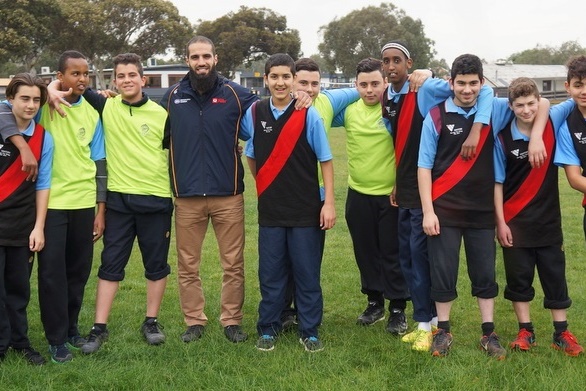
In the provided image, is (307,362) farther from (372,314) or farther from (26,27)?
(26,27)

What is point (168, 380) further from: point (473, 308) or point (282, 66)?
point (473, 308)

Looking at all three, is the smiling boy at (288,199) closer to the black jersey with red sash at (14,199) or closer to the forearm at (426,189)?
the forearm at (426,189)

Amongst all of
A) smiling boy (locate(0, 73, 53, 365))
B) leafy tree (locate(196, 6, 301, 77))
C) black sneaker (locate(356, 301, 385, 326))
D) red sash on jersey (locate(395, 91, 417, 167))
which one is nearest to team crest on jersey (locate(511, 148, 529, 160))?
red sash on jersey (locate(395, 91, 417, 167))

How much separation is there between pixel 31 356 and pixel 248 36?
59.3 metres

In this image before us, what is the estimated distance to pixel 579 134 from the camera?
478 cm

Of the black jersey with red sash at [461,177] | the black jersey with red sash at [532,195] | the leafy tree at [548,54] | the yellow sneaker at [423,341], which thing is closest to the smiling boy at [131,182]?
the yellow sneaker at [423,341]

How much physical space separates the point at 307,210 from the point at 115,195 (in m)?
1.45

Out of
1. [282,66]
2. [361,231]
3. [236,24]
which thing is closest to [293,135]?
[282,66]

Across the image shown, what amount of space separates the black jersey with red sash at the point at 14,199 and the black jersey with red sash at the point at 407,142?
103 inches

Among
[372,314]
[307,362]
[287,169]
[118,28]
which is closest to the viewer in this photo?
[307,362]

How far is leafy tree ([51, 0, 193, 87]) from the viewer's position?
1962 inches

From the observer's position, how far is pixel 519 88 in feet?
15.7

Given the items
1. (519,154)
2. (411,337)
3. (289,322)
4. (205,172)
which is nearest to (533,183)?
(519,154)

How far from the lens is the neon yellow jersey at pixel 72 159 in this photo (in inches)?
195
